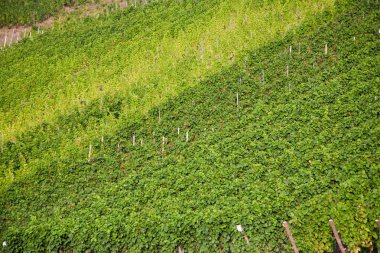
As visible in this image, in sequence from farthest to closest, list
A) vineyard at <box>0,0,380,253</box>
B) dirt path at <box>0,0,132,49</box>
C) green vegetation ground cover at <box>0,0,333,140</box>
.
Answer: dirt path at <box>0,0,132,49</box>, green vegetation ground cover at <box>0,0,333,140</box>, vineyard at <box>0,0,380,253</box>

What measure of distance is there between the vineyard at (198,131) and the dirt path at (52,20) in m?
2.27

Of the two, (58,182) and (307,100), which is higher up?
(307,100)

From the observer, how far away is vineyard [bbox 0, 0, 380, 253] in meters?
13.0

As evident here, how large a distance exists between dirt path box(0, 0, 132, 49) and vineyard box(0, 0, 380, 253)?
7.44ft

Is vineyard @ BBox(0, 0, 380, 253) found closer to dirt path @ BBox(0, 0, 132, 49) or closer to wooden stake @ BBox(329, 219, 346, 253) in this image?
wooden stake @ BBox(329, 219, 346, 253)

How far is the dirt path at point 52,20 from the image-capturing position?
32.4 meters

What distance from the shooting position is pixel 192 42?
84.7ft

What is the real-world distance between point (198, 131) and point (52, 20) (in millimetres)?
21101

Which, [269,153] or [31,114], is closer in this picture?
[269,153]

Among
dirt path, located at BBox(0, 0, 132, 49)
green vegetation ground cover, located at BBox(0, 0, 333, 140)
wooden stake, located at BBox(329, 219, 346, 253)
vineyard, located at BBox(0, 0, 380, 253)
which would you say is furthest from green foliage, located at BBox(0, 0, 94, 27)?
wooden stake, located at BBox(329, 219, 346, 253)

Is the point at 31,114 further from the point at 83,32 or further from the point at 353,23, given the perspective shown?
the point at 353,23

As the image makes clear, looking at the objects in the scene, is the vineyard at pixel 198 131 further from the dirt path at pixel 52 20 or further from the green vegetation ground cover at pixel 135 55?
the dirt path at pixel 52 20

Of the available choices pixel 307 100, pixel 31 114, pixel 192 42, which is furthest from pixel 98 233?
pixel 192 42

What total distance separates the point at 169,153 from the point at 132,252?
19.0 ft
